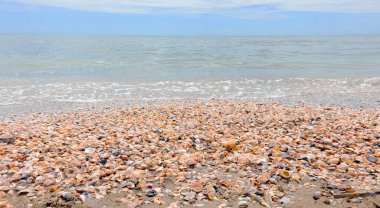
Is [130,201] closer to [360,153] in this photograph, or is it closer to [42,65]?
[360,153]

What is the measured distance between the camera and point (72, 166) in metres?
5.62

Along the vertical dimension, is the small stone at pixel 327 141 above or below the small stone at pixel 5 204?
above

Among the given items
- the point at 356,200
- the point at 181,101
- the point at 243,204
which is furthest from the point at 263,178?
the point at 181,101

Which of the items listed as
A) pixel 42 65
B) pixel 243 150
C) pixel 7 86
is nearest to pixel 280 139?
pixel 243 150

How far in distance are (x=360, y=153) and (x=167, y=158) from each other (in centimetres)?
356

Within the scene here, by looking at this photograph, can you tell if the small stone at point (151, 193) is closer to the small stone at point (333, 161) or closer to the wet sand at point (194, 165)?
the wet sand at point (194, 165)

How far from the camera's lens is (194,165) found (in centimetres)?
570

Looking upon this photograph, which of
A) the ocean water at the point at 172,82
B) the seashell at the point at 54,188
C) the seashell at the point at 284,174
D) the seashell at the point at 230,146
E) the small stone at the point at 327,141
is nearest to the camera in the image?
the seashell at the point at 54,188

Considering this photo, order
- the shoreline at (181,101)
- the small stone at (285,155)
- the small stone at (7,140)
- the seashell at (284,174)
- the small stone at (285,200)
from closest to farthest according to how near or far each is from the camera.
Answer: the small stone at (285,200)
the seashell at (284,174)
the small stone at (285,155)
the small stone at (7,140)
the shoreline at (181,101)

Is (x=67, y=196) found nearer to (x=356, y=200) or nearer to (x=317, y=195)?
(x=317, y=195)

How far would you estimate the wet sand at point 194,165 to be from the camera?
14.9ft

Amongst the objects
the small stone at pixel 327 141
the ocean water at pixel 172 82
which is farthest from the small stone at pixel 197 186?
the ocean water at pixel 172 82

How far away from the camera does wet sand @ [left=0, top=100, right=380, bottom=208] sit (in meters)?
4.54

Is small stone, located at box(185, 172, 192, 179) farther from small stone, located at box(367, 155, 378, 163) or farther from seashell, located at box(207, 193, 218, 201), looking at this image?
small stone, located at box(367, 155, 378, 163)
